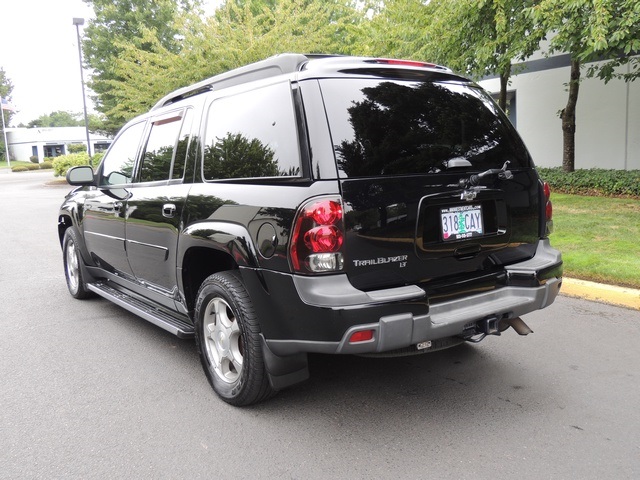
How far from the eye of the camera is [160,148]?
4344 mm

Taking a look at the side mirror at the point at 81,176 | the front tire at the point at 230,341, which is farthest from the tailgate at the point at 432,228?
the side mirror at the point at 81,176

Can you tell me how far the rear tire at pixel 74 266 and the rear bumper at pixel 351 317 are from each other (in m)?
3.55

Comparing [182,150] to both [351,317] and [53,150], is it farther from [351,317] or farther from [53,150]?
[53,150]

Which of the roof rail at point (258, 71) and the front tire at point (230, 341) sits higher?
the roof rail at point (258, 71)

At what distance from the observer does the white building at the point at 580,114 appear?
13.9m

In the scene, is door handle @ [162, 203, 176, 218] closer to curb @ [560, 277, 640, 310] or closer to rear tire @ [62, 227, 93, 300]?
rear tire @ [62, 227, 93, 300]

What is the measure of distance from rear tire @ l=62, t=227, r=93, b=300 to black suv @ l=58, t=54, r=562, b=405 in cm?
222

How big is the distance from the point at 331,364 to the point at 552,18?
7252 mm

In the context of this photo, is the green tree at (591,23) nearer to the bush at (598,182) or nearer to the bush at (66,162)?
the bush at (598,182)

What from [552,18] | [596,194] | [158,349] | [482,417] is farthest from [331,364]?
[596,194]

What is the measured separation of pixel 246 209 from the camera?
10.3 feet

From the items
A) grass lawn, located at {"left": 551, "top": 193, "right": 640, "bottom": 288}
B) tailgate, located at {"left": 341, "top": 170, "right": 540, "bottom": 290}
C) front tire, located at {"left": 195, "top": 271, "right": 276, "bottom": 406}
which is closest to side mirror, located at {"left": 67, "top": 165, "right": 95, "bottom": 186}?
front tire, located at {"left": 195, "top": 271, "right": 276, "bottom": 406}

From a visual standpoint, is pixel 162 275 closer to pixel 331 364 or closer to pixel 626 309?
pixel 331 364

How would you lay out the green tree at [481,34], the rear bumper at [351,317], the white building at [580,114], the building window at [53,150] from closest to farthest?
the rear bumper at [351,317] → the green tree at [481,34] → the white building at [580,114] → the building window at [53,150]
